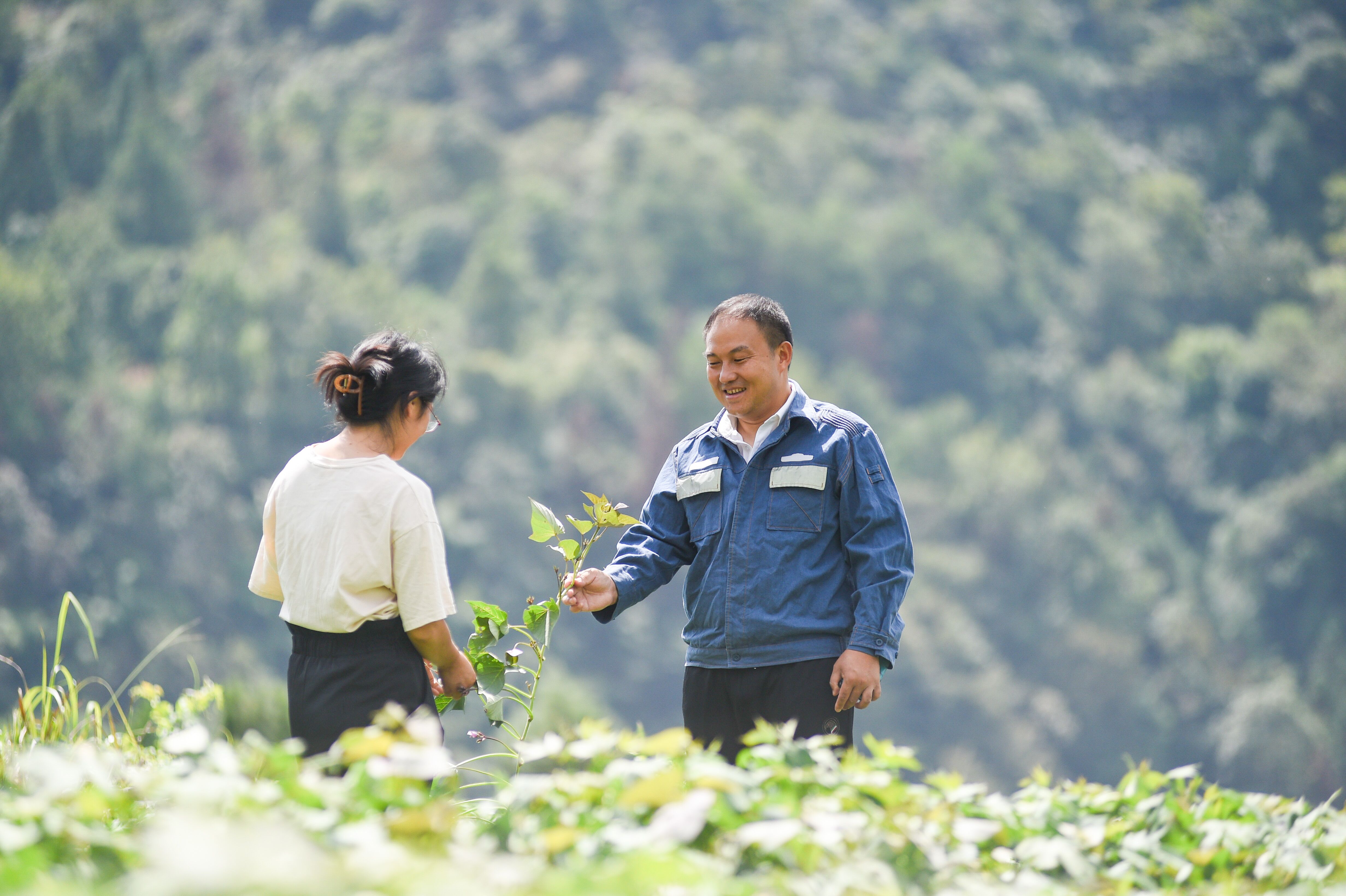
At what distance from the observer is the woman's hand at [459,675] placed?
263 centimetres

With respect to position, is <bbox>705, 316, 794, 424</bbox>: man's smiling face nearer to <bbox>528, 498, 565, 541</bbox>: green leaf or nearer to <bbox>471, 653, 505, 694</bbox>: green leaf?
<bbox>528, 498, 565, 541</bbox>: green leaf

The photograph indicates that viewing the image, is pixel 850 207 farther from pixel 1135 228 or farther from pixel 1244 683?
pixel 1244 683

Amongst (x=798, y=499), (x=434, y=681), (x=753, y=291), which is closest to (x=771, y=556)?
(x=798, y=499)

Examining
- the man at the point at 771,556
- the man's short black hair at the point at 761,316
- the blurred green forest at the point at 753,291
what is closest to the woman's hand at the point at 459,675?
the man at the point at 771,556

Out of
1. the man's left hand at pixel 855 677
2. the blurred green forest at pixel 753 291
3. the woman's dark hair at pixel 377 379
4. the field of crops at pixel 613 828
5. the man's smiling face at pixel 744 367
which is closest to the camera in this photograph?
the field of crops at pixel 613 828

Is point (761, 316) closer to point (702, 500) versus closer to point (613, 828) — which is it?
point (702, 500)

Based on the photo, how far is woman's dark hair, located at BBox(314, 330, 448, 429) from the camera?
2594 millimetres

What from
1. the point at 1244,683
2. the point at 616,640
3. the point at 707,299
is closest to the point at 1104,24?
the point at 707,299

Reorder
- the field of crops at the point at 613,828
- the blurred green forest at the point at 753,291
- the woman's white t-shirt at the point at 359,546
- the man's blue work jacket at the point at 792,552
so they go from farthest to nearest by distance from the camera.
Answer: the blurred green forest at the point at 753,291, the man's blue work jacket at the point at 792,552, the woman's white t-shirt at the point at 359,546, the field of crops at the point at 613,828

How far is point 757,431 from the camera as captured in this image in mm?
3211

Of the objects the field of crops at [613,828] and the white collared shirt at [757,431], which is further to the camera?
the white collared shirt at [757,431]

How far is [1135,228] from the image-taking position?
50.2 metres

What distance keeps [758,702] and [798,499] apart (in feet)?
1.60

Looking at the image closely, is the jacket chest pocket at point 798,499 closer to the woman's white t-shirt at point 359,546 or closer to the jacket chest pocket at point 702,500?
the jacket chest pocket at point 702,500
